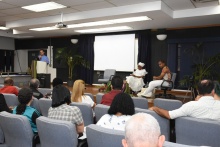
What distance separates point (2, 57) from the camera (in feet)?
40.2

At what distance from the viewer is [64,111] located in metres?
2.22

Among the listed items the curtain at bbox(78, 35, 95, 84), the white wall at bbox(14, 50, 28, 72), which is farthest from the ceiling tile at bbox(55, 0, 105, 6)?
the white wall at bbox(14, 50, 28, 72)

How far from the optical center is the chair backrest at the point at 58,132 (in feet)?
5.75

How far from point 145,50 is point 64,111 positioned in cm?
673

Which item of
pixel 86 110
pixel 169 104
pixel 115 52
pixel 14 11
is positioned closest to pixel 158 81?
pixel 115 52

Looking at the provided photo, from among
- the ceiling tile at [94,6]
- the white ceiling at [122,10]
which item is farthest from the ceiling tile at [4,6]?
the ceiling tile at [94,6]

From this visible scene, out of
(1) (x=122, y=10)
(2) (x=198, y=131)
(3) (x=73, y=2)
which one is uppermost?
(3) (x=73, y=2)

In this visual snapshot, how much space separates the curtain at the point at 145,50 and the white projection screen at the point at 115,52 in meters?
0.35

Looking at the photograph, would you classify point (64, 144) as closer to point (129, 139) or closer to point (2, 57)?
point (129, 139)

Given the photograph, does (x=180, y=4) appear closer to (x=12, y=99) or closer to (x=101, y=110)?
(x=101, y=110)

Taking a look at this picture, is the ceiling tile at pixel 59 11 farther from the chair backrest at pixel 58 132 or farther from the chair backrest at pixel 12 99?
the chair backrest at pixel 58 132

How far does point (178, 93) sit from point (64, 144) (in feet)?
22.2

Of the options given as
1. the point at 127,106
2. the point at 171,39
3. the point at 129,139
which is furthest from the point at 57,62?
the point at 129,139

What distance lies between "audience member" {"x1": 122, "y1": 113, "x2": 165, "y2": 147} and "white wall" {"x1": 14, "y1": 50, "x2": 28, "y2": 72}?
13.1 metres
